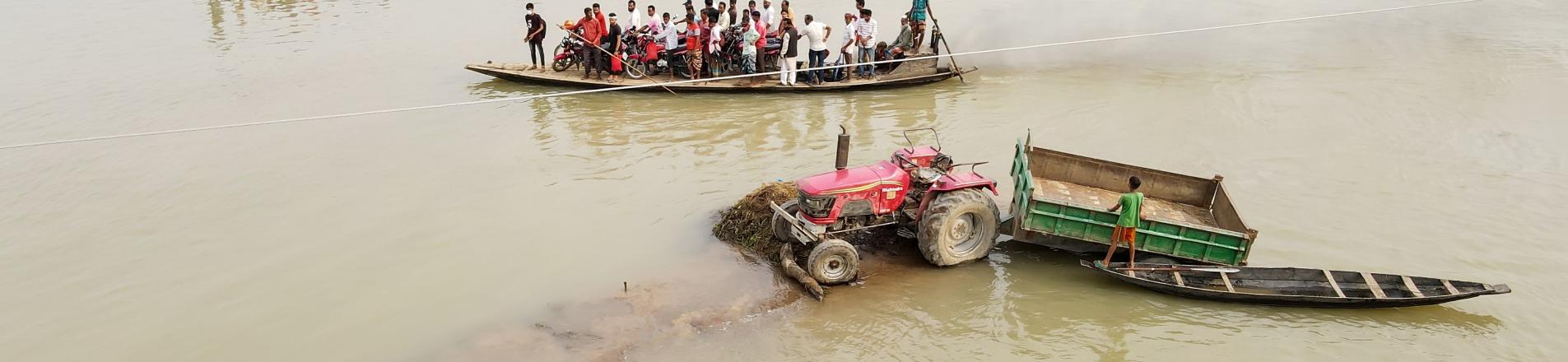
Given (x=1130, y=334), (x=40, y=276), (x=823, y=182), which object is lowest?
(x=40, y=276)

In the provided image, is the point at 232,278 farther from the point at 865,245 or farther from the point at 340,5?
the point at 340,5

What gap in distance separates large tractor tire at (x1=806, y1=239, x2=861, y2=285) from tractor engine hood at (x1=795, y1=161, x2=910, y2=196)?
51 centimetres

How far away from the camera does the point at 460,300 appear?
30.0ft

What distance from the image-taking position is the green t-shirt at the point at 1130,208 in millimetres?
8234

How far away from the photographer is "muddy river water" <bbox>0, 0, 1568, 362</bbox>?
27.0 feet

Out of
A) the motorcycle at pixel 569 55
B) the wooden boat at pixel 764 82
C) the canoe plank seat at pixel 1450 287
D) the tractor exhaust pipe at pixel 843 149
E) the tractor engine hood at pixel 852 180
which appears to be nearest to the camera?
the canoe plank seat at pixel 1450 287

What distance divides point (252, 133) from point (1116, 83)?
50.5ft

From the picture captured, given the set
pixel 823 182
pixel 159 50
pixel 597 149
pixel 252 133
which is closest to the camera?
pixel 823 182

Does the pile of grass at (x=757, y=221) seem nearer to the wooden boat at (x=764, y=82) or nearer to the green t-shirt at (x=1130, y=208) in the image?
the green t-shirt at (x=1130, y=208)

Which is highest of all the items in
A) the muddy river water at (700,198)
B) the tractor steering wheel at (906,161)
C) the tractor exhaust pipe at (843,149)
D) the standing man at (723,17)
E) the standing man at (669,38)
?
the standing man at (723,17)

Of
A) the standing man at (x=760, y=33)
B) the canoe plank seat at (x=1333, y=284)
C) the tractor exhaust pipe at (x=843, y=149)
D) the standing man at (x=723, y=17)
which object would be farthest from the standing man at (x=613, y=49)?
the canoe plank seat at (x=1333, y=284)

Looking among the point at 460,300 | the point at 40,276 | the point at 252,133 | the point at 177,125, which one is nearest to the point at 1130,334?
the point at 460,300

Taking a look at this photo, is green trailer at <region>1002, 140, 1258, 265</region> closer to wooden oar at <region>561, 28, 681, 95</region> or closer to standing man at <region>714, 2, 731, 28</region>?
wooden oar at <region>561, 28, 681, 95</region>

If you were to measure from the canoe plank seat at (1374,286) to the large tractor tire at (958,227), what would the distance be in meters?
3.35
